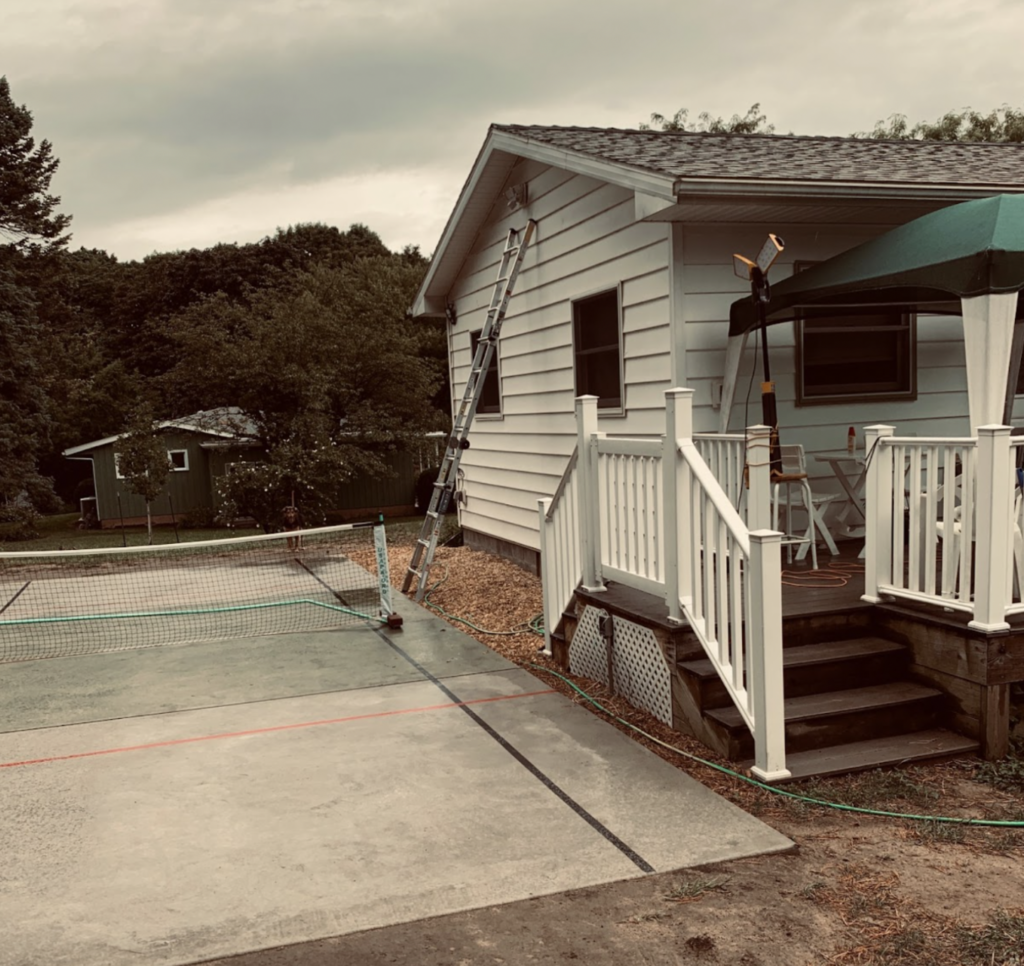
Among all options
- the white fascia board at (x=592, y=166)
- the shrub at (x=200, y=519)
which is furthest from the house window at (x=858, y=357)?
the shrub at (x=200, y=519)

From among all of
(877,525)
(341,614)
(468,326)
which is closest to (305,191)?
(468,326)

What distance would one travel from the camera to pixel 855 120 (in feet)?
112

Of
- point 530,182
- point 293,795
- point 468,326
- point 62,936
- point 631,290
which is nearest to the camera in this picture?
point 62,936

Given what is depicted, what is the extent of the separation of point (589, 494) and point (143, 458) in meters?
16.1

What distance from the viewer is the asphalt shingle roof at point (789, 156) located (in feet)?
21.1

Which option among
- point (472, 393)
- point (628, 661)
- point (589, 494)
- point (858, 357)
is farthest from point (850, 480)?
point (472, 393)

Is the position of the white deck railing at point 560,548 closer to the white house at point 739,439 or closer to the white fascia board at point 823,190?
the white house at point 739,439

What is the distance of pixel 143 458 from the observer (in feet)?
63.9

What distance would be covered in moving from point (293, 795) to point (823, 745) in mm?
2501

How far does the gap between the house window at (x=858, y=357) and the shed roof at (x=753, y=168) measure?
2.73ft

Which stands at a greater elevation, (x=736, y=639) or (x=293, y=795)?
(x=736, y=639)

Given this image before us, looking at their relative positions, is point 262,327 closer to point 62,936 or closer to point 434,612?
point 434,612

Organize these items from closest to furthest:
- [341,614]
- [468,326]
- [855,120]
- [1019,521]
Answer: [1019,521], [341,614], [468,326], [855,120]

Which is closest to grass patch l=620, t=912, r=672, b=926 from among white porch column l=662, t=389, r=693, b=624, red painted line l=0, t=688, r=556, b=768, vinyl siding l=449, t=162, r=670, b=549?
white porch column l=662, t=389, r=693, b=624
